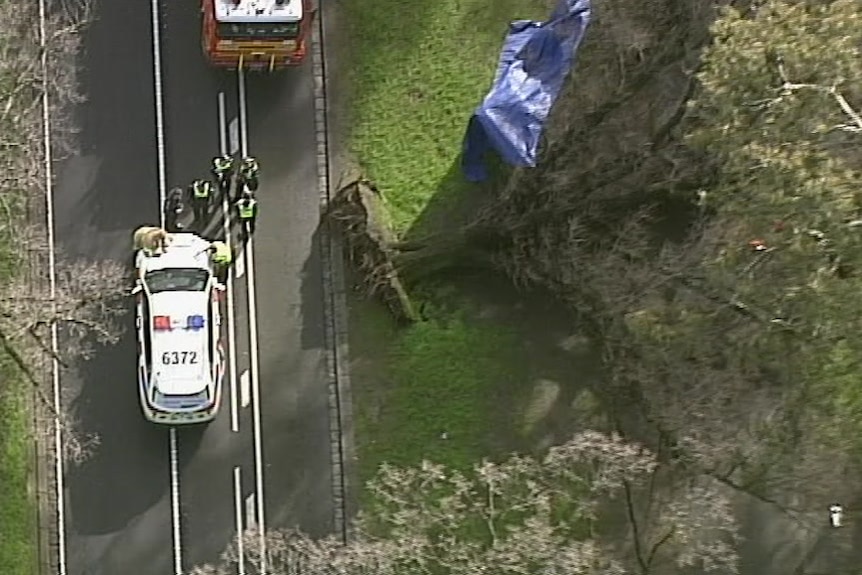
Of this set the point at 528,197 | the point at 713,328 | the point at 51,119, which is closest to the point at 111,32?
the point at 51,119

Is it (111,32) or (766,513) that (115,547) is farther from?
(766,513)

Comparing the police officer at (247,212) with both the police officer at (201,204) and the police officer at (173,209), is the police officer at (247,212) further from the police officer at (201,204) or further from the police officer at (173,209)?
the police officer at (173,209)

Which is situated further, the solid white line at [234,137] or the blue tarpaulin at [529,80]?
the solid white line at [234,137]

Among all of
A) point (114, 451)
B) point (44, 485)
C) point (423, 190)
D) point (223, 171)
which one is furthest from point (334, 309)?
point (44, 485)

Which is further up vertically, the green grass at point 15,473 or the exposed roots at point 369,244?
the exposed roots at point 369,244

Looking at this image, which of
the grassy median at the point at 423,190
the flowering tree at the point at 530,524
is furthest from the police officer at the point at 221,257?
the flowering tree at the point at 530,524

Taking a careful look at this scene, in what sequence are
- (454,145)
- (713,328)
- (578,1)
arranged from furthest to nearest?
(454,145) → (578,1) → (713,328)
